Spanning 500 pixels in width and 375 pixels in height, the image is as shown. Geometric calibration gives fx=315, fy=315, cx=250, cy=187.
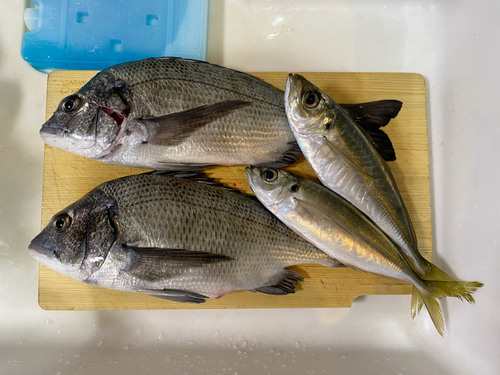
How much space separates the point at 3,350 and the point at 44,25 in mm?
1666

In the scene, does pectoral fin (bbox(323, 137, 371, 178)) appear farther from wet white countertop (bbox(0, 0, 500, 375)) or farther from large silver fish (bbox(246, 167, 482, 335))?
wet white countertop (bbox(0, 0, 500, 375))

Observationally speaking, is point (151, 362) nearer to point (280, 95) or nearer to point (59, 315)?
point (59, 315)

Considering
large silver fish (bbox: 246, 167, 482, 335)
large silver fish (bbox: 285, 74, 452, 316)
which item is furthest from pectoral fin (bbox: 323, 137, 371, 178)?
large silver fish (bbox: 246, 167, 482, 335)

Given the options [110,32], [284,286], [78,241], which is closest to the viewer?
[78,241]

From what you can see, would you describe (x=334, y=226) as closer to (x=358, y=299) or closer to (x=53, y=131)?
(x=358, y=299)

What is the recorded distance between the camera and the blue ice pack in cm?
162

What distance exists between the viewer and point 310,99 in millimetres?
1251

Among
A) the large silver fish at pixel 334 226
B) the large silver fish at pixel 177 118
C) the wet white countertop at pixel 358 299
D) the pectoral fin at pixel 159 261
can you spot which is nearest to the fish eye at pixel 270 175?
the large silver fish at pixel 334 226

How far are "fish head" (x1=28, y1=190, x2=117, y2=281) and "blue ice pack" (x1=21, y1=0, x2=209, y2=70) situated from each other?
0.83m

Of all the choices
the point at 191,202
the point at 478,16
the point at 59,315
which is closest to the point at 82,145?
the point at 191,202

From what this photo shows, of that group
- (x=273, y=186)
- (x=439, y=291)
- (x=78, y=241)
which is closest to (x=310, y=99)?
(x=273, y=186)

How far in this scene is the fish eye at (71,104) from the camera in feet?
4.17

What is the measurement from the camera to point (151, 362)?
5.06ft

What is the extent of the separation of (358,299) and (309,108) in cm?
107
